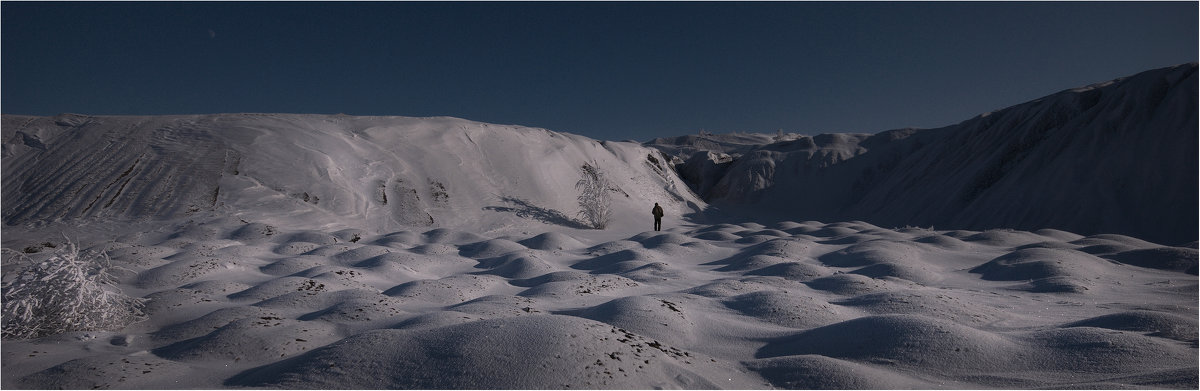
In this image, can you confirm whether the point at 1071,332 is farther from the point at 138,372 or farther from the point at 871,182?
the point at 871,182

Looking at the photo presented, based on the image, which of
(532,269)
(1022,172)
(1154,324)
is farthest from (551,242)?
(1022,172)

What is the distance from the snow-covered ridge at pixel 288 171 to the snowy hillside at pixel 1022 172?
29.8 feet

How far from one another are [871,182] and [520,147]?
15681mm

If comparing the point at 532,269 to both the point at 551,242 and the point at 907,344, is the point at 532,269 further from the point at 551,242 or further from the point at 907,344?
the point at 907,344

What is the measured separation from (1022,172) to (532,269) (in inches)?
640

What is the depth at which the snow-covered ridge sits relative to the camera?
11250 millimetres

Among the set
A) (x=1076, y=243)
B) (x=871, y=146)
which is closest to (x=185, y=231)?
(x=1076, y=243)

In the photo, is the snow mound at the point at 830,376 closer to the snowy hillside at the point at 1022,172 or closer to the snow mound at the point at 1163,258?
the snow mound at the point at 1163,258

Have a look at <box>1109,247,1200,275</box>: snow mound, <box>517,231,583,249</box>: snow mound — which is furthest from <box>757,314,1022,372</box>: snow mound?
<box>517,231,583,249</box>: snow mound

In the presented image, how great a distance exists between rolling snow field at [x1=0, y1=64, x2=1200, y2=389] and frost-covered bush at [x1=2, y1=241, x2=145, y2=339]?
0.06 metres

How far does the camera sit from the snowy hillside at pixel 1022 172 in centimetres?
1287

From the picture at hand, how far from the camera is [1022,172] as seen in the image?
627 inches

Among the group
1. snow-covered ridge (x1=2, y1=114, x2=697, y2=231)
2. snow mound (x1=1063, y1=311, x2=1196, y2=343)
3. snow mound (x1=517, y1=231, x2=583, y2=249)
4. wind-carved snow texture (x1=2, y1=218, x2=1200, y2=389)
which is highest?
snow-covered ridge (x1=2, y1=114, x2=697, y2=231)

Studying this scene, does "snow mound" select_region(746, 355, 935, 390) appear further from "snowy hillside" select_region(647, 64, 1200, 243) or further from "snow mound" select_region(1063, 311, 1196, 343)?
"snowy hillside" select_region(647, 64, 1200, 243)
